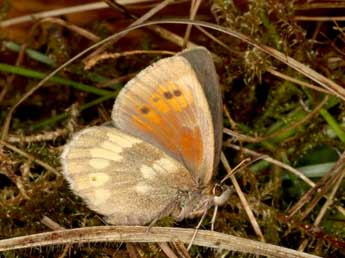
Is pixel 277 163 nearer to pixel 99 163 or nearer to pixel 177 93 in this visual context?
pixel 177 93

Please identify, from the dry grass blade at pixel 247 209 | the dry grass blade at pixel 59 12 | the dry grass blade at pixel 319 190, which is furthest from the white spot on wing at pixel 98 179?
the dry grass blade at pixel 59 12

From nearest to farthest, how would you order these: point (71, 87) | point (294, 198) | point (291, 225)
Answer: point (291, 225) < point (294, 198) < point (71, 87)

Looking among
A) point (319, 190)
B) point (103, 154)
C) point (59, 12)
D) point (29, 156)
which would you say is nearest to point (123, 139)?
point (103, 154)

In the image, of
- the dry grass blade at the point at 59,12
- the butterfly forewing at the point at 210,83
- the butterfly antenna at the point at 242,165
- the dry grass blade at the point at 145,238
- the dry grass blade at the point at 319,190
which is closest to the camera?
the butterfly forewing at the point at 210,83

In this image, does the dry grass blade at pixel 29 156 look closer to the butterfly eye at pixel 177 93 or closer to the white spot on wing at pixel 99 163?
the white spot on wing at pixel 99 163

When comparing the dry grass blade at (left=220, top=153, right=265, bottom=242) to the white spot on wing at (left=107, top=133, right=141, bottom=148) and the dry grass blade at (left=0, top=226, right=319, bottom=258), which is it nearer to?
the dry grass blade at (left=0, top=226, right=319, bottom=258)

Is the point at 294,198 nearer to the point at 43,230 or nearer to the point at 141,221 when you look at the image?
the point at 141,221

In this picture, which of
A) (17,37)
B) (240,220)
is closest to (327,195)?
(240,220)

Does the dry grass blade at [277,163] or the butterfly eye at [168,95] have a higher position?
the butterfly eye at [168,95]
